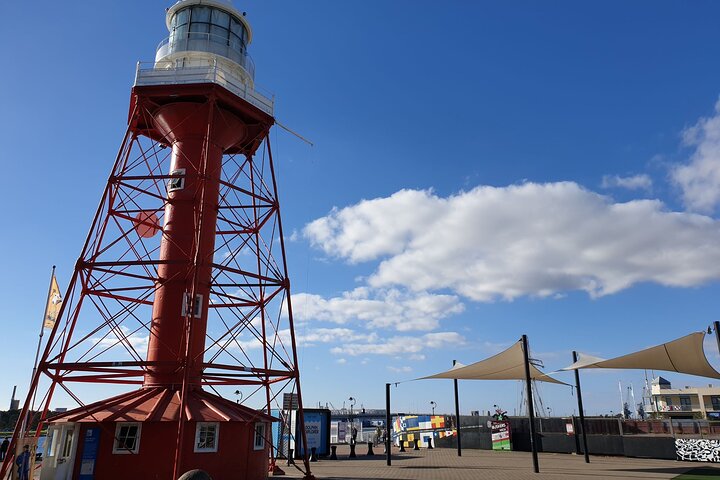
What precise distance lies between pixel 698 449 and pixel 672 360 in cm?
695

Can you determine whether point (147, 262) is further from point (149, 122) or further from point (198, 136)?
point (149, 122)

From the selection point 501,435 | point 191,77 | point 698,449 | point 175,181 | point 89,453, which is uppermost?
point 191,77

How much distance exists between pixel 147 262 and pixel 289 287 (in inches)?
200

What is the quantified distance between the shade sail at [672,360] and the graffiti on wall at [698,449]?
16.2ft

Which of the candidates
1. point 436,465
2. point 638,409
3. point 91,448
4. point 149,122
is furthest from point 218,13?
point 638,409

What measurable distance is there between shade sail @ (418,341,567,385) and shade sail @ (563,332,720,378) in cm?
295

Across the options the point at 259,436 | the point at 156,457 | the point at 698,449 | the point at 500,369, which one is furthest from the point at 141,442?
the point at 698,449

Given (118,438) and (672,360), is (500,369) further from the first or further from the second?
(118,438)

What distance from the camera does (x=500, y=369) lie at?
28922mm

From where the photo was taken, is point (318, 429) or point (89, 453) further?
point (318, 429)

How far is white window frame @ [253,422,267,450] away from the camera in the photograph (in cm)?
1756

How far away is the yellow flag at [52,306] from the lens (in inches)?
776

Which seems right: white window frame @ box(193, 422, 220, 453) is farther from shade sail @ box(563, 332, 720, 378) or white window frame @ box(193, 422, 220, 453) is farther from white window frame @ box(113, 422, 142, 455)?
shade sail @ box(563, 332, 720, 378)

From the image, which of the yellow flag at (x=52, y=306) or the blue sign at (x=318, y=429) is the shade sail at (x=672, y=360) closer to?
the blue sign at (x=318, y=429)
